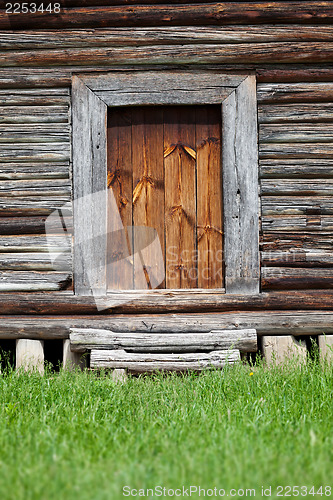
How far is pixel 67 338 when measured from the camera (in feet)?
14.2

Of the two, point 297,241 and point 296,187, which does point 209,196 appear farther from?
point 297,241

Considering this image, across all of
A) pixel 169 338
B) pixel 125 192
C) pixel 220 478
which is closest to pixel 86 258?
pixel 125 192

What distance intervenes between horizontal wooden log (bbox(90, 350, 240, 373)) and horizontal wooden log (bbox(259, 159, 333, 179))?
165 centimetres

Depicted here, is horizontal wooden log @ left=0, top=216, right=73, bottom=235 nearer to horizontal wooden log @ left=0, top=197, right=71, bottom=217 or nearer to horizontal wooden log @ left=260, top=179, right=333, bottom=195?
horizontal wooden log @ left=0, top=197, right=71, bottom=217

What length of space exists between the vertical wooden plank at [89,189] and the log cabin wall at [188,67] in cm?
11

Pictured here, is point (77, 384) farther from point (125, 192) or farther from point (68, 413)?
point (125, 192)

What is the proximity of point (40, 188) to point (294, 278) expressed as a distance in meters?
2.48

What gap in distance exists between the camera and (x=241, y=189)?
435 centimetres

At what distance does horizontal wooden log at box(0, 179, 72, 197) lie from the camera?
14.4 feet

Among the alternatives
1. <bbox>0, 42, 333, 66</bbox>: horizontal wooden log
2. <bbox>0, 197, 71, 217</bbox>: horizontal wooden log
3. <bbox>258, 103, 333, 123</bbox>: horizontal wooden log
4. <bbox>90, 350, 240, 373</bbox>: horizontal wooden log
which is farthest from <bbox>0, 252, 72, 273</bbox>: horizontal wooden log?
<bbox>258, 103, 333, 123</bbox>: horizontal wooden log

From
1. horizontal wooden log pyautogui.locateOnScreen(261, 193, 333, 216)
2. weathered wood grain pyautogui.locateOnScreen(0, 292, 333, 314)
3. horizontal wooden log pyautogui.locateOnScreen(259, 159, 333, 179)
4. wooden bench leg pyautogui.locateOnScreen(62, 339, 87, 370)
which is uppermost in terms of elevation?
horizontal wooden log pyautogui.locateOnScreen(259, 159, 333, 179)

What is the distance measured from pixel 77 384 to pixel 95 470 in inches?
57.3

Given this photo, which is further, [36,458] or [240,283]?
[240,283]

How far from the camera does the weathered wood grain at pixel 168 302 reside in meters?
4.29
